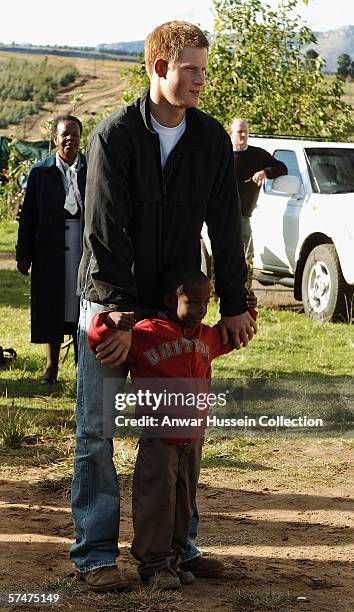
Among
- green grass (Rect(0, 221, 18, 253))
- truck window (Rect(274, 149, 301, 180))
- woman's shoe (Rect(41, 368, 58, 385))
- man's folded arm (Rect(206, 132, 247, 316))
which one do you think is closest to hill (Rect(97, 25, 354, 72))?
green grass (Rect(0, 221, 18, 253))

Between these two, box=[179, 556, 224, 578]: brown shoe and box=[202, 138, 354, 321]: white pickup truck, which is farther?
box=[202, 138, 354, 321]: white pickup truck

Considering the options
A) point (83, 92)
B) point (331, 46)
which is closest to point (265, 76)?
point (83, 92)

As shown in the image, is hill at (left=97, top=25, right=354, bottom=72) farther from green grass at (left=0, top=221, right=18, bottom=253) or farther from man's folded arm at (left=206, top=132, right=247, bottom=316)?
man's folded arm at (left=206, top=132, right=247, bottom=316)

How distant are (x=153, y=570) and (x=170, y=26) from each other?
1.98m

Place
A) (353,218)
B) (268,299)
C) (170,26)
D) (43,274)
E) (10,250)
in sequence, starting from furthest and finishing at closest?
(10,250), (268,299), (353,218), (43,274), (170,26)

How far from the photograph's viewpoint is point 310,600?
477 centimetres

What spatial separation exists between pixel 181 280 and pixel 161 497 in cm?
80

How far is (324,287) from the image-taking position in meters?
12.1

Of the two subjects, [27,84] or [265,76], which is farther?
[27,84]

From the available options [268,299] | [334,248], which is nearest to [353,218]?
[334,248]

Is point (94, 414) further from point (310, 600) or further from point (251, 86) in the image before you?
point (251, 86)

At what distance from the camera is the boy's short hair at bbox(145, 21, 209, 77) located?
14.5 feet

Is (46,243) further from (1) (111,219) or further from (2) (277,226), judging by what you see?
(2) (277,226)

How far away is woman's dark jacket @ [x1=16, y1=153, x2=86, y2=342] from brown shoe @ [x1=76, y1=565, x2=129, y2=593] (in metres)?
4.16
